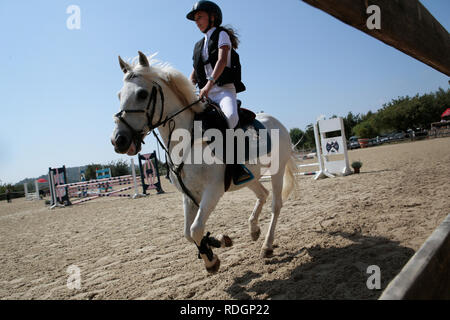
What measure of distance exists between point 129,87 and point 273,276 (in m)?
2.34

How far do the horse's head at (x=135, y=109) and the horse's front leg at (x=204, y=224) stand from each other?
800 millimetres

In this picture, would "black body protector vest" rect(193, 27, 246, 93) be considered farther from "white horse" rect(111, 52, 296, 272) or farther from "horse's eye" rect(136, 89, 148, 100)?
"horse's eye" rect(136, 89, 148, 100)

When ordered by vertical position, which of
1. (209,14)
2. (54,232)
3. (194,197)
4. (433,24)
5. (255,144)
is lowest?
(54,232)

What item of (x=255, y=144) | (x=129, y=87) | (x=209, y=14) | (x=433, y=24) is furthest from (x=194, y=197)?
(x=433, y=24)

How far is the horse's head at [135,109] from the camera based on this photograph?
92.7 inches

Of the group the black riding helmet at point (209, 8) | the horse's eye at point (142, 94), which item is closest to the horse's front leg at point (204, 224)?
the horse's eye at point (142, 94)

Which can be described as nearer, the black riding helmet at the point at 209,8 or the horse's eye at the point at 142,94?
the horse's eye at the point at 142,94

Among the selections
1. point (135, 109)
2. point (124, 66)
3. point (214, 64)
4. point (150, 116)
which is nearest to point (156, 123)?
point (150, 116)

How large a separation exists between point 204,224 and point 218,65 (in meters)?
1.67

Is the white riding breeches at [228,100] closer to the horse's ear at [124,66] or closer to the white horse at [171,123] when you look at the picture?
the white horse at [171,123]

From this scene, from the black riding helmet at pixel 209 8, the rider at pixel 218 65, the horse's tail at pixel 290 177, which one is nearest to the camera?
the rider at pixel 218 65

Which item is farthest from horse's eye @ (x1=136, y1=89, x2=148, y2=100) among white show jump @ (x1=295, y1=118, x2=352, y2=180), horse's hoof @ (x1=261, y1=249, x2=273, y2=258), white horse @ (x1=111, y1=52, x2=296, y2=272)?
white show jump @ (x1=295, y1=118, x2=352, y2=180)
